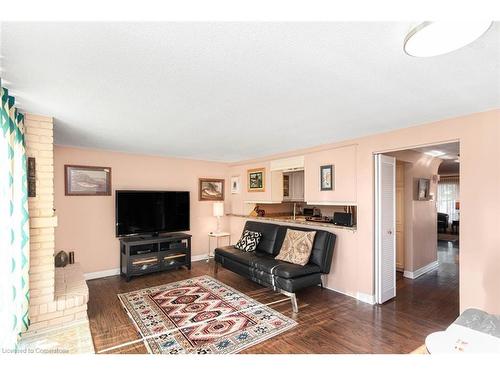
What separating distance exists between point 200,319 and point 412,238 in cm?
374

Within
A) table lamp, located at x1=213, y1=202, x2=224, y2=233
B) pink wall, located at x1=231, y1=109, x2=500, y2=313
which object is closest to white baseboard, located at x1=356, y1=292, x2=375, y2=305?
pink wall, located at x1=231, y1=109, x2=500, y2=313

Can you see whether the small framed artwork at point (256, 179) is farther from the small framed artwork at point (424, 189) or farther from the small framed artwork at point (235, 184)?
the small framed artwork at point (424, 189)

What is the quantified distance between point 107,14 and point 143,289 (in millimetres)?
3621

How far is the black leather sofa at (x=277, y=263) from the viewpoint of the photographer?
123 inches

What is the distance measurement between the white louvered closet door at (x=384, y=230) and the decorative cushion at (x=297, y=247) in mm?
863

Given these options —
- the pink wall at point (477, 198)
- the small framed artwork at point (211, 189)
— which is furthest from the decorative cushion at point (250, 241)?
the pink wall at point (477, 198)

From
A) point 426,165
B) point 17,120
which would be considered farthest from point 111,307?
point 426,165

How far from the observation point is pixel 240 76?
1.61m

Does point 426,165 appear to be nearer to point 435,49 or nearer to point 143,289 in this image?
point 435,49

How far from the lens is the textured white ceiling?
1.17 m

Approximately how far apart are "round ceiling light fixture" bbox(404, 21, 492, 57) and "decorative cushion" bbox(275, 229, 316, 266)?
2.71m

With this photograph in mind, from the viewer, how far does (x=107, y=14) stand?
0.99 metres

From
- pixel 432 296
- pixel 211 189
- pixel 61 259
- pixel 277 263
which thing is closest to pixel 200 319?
pixel 277 263

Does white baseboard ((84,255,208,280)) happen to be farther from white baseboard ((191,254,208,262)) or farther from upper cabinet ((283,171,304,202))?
upper cabinet ((283,171,304,202))
